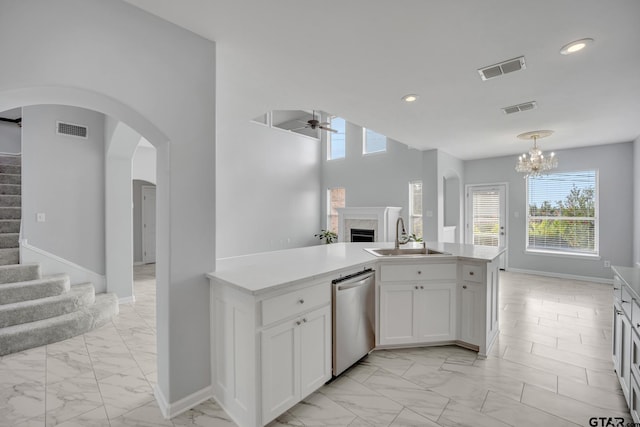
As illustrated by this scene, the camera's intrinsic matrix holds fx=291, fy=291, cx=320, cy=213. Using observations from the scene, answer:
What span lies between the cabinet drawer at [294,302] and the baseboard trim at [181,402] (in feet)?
2.83

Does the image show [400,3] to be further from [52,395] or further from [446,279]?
[52,395]

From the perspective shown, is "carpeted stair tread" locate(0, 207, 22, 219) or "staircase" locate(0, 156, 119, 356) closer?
"staircase" locate(0, 156, 119, 356)

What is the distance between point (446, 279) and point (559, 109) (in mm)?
2694

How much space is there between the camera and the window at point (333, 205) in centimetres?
870

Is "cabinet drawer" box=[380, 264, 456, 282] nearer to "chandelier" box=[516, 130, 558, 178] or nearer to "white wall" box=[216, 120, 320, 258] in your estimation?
"chandelier" box=[516, 130, 558, 178]

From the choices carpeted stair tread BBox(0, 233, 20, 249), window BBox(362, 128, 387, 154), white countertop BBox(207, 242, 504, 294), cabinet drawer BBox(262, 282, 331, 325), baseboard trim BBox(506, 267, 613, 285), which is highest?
window BBox(362, 128, 387, 154)

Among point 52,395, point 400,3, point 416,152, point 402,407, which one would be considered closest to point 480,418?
point 402,407

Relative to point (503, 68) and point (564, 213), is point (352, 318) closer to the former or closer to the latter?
point (503, 68)

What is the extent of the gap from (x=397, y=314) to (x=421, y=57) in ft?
7.42

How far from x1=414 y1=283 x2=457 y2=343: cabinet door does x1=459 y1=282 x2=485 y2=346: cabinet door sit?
0.26 feet

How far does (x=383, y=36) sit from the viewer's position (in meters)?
2.11

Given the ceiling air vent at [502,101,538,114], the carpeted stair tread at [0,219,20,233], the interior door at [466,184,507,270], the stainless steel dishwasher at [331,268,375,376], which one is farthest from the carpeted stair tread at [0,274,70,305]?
the interior door at [466,184,507,270]

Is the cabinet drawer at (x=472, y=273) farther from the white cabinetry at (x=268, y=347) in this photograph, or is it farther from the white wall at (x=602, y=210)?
the white wall at (x=602, y=210)

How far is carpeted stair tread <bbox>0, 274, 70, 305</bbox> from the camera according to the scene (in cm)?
312
